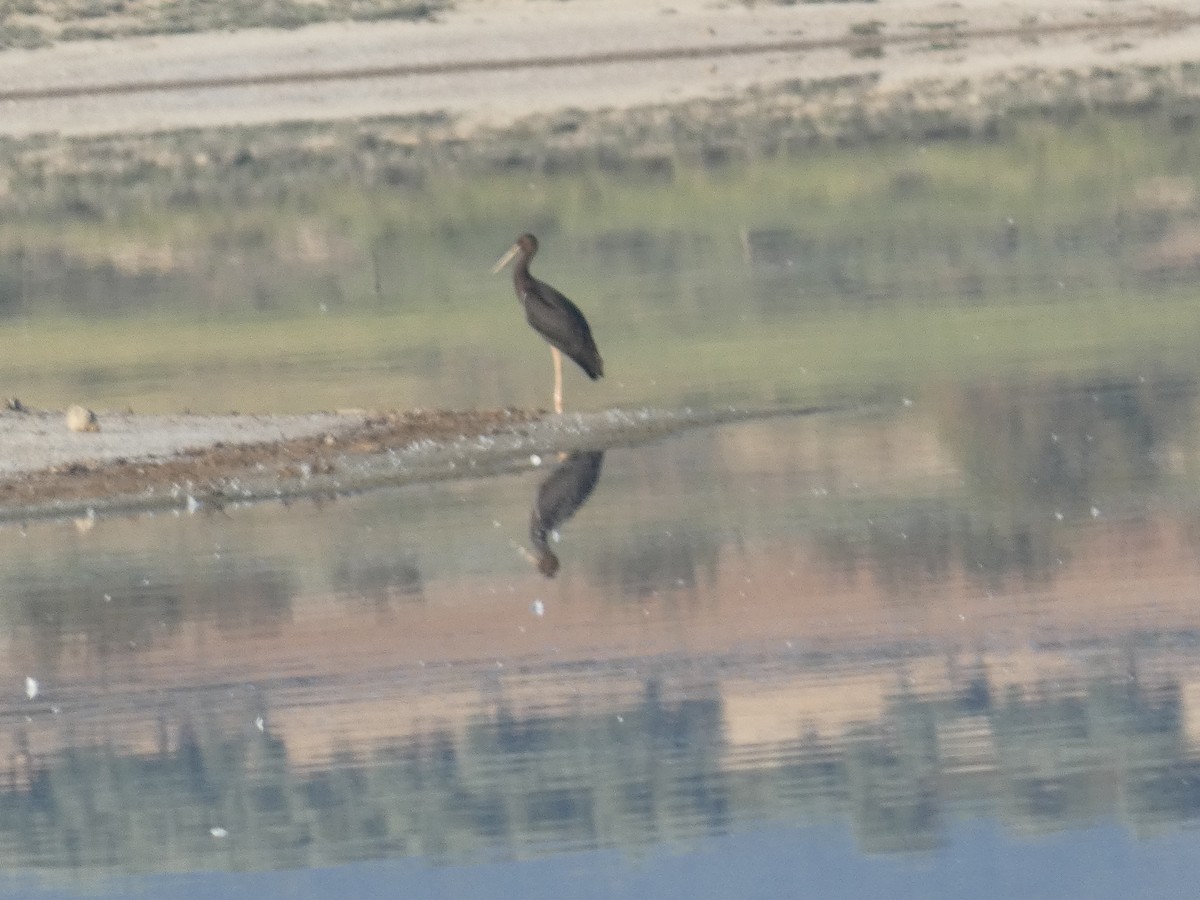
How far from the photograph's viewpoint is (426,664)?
39.5 feet

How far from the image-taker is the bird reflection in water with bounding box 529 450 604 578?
1395 cm

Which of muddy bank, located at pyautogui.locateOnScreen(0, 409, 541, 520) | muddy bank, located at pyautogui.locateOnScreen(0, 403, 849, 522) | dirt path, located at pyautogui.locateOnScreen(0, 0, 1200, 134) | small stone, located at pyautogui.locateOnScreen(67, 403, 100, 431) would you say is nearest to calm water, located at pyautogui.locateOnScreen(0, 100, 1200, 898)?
muddy bank, located at pyautogui.locateOnScreen(0, 403, 849, 522)

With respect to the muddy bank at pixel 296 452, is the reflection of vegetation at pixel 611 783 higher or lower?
lower

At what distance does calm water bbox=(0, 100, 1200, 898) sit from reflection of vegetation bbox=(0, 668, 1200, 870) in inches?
0.8

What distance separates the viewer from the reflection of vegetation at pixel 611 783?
9477 millimetres

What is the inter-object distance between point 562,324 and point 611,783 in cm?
818

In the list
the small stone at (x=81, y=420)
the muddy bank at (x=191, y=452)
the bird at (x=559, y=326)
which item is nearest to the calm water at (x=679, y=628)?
the muddy bank at (x=191, y=452)

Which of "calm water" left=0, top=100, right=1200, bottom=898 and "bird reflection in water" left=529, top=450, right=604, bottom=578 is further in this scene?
"bird reflection in water" left=529, top=450, right=604, bottom=578

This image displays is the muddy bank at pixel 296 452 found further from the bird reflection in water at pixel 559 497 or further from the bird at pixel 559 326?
the bird at pixel 559 326

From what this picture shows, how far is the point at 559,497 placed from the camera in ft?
50.4

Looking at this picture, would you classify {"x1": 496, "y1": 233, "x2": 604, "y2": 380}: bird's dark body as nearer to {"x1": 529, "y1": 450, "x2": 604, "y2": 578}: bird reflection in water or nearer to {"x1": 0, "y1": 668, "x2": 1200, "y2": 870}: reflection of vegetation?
{"x1": 529, "y1": 450, "x2": 604, "y2": 578}: bird reflection in water

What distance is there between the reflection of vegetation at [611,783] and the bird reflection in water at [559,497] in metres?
2.87

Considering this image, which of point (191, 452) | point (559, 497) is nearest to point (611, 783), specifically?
point (559, 497)

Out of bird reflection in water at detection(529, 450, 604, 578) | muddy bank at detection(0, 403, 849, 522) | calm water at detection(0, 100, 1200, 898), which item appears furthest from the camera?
muddy bank at detection(0, 403, 849, 522)
